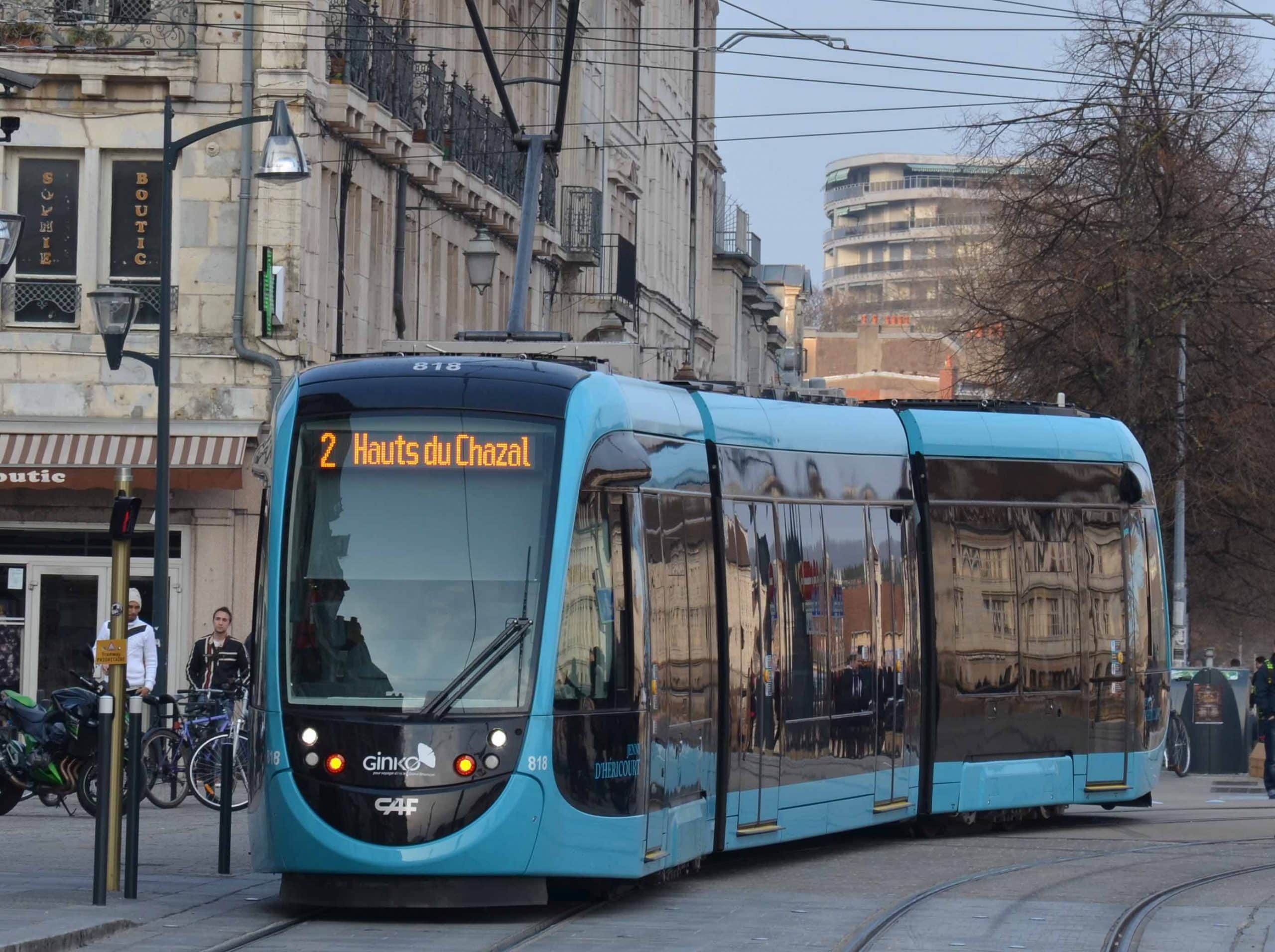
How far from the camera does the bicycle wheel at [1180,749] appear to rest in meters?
29.6

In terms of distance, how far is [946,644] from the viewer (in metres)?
17.5

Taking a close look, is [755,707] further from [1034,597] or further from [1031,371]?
[1031,371]

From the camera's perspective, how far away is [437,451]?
1264cm

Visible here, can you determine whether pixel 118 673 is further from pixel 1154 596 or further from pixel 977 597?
pixel 1154 596

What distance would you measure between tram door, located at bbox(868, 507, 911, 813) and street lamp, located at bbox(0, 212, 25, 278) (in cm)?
585

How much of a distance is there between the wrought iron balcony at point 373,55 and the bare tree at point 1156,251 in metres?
10.3

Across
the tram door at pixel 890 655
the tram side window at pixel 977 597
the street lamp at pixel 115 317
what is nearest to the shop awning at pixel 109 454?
the street lamp at pixel 115 317

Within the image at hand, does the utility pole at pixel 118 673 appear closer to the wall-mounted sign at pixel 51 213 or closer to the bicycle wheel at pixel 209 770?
the bicycle wheel at pixel 209 770

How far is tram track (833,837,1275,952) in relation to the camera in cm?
1181

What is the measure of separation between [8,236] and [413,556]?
16.8 ft

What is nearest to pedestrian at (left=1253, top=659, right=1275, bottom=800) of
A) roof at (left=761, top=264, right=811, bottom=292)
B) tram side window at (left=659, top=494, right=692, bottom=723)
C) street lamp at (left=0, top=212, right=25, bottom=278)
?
tram side window at (left=659, top=494, right=692, bottom=723)

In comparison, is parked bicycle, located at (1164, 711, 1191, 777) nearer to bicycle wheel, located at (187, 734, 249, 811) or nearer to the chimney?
A: the chimney

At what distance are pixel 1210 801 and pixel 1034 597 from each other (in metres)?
7.36

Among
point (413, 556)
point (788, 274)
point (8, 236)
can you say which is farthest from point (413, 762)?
point (788, 274)
